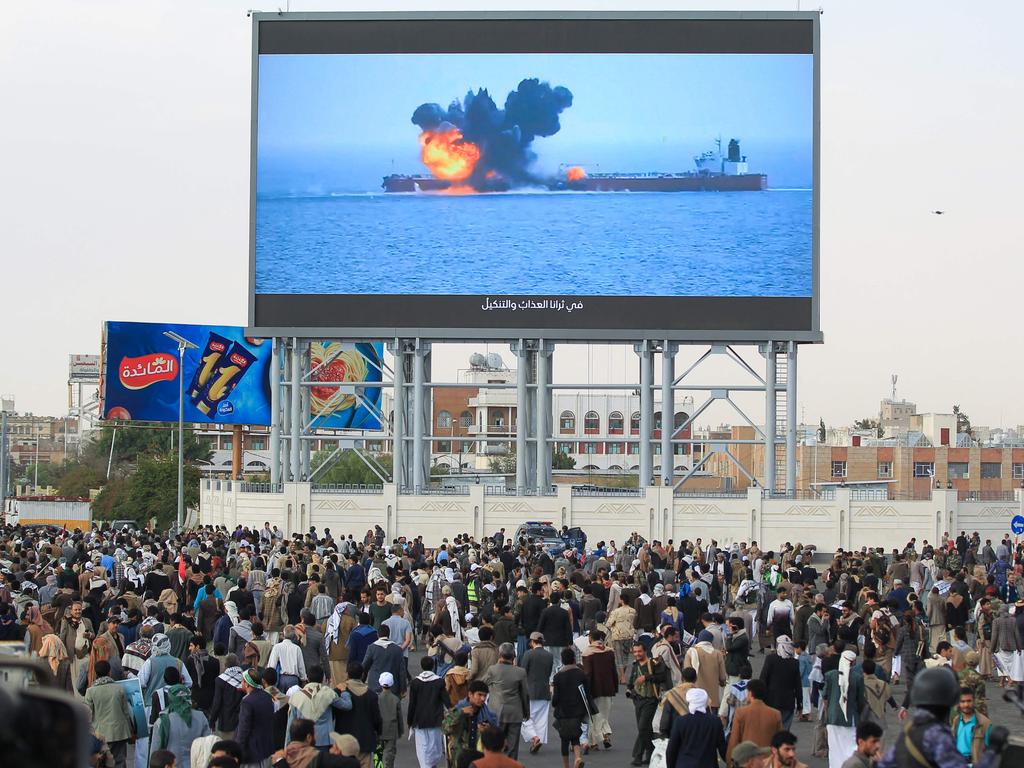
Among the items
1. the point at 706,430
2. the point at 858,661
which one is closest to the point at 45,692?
the point at 858,661

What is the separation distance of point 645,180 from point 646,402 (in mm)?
7106

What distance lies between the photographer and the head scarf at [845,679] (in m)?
14.7

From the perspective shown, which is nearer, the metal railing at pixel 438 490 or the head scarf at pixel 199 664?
the head scarf at pixel 199 664

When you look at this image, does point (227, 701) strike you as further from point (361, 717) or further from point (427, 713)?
point (427, 713)

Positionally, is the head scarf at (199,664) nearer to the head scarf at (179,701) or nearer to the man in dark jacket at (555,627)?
the head scarf at (179,701)

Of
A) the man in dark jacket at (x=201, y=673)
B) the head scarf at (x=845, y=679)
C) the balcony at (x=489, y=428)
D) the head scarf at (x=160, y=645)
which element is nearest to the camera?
the head scarf at (x=160, y=645)

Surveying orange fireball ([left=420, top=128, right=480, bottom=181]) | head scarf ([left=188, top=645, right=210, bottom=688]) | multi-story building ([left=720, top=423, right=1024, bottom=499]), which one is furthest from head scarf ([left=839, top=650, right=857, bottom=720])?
multi-story building ([left=720, top=423, right=1024, bottom=499])

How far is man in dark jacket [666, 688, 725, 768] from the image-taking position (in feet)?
41.2

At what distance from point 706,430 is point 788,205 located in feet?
316

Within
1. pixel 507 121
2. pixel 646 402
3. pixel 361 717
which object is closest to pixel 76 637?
pixel 361 717

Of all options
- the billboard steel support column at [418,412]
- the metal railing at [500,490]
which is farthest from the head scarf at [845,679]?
the billboard steel support column at [418,412]

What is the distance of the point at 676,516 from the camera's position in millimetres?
46469

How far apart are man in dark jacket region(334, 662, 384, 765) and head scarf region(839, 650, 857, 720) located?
4.47 m

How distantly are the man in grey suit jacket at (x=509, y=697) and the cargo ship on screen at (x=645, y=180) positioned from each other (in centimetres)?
3622
